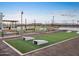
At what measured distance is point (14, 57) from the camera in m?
3.75

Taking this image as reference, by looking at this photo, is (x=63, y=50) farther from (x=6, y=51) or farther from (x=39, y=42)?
(x=6, y=51)

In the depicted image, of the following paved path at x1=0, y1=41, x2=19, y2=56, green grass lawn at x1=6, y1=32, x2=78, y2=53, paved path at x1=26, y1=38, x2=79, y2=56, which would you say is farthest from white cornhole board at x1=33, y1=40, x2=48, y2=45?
paved path at x1=0, y1=41, x2=19, y2=56

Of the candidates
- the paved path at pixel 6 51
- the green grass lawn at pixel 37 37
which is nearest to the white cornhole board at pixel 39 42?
the green grass lawn at pixel 37 37

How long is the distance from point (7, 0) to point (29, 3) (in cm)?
56

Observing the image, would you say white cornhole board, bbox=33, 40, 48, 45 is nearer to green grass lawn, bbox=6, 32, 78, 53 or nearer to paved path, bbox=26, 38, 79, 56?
green grass lawn, bbox=6, 32, 78, 53

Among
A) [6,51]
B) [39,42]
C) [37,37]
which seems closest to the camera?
[6,51]

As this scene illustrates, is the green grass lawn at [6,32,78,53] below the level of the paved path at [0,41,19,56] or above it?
above

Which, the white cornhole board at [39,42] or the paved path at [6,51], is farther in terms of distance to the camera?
the white cornhole board at [39,42]

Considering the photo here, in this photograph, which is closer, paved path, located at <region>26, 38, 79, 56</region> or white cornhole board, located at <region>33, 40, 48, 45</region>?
paved path, located at <region>26, 38, 79, 56</region>

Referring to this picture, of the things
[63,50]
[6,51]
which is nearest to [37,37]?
[63,50]

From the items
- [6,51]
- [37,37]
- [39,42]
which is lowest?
[6,51]

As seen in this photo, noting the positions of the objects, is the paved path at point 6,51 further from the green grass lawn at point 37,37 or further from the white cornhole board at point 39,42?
the white cornhole board at point 39,42

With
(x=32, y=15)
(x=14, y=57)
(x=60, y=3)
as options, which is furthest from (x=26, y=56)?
(x=60, y=3)

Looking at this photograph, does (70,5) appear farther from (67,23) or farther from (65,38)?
(65,38)
